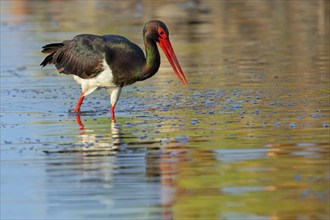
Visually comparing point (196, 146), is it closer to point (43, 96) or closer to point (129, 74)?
point (129, 74)

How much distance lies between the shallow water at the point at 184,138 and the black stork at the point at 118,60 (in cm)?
44

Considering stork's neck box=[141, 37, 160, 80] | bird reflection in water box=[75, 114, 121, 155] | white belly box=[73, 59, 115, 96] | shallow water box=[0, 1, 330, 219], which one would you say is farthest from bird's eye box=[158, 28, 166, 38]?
bird reflection in water box=[75, 114, 121, 155]

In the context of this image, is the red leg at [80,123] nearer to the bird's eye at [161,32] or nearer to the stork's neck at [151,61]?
the stork's neck at [151,61]

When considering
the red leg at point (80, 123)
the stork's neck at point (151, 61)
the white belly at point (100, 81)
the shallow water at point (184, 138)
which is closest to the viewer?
the shallow water at point (184, 138)

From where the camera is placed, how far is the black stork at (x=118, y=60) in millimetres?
12597

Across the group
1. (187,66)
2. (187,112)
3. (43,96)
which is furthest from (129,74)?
(187,66)

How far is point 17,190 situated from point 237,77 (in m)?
7.69

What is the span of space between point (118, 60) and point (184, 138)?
2034mm

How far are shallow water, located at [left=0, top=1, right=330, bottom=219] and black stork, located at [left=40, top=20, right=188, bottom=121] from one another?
0.44 m

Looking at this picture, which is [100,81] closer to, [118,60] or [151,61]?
[118,60]

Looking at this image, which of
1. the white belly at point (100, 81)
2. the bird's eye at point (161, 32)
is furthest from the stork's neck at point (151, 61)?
the white belly at point (100, 81)

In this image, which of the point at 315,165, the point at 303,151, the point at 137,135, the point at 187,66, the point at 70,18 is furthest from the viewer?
the point at 70,18

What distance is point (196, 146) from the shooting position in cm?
1041

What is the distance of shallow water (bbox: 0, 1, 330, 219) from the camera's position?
8.02m
